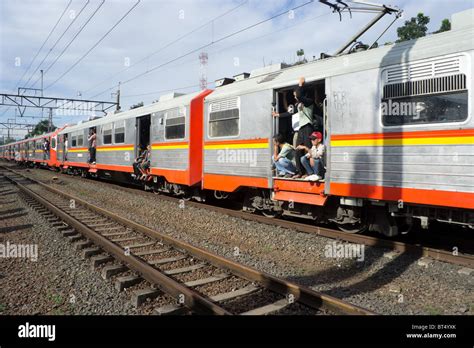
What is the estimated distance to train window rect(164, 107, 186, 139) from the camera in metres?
10.8

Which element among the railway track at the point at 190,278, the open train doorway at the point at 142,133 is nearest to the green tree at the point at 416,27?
the open train doorway at the point at 142,133

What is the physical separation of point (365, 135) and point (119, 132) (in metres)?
11.9

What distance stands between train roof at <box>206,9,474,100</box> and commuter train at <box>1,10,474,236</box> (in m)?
0.02

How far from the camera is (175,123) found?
36.9 ft

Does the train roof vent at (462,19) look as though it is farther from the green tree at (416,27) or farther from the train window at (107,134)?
the green tree at (416,27)

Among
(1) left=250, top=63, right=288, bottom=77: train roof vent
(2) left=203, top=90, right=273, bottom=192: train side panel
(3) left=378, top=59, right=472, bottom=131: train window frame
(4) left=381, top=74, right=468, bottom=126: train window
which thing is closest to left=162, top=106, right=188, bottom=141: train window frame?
(2) left=203, top=90, right=273, bottom=192: train side panel

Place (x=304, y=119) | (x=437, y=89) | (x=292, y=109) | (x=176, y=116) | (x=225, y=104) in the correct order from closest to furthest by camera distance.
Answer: (x=437, y=89)
(x=304, y=119)
(x=292, y=109)
(x=225, y=104)
(x=176, y=116)

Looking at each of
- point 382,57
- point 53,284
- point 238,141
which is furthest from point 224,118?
point 53,284

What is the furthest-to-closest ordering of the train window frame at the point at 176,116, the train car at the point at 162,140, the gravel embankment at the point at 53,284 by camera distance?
the train window frame at the point at 176,116, the train car at the point at 162,140, the gravel embankment at the point at 53,284

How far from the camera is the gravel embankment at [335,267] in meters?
4.22

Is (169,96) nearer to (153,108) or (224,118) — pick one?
(153,108)

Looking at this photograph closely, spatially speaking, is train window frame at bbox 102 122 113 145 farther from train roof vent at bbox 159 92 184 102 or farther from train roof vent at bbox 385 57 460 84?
train roof vent at bbox 385 57 460 84

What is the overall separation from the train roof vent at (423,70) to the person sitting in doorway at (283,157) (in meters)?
2.45
